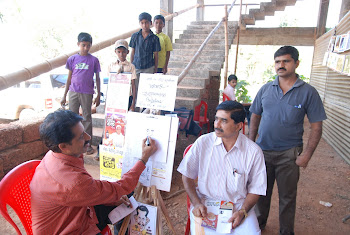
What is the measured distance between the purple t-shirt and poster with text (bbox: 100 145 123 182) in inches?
69.8

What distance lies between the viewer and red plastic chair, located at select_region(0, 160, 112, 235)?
4.72 ft

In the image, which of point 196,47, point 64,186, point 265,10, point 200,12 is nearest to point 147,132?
point 64,186

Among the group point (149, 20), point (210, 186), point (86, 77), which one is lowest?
point (210, 186)

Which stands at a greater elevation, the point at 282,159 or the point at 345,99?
the point at 345,99

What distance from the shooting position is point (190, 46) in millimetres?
6875

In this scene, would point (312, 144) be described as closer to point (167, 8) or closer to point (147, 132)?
point (147, 132)

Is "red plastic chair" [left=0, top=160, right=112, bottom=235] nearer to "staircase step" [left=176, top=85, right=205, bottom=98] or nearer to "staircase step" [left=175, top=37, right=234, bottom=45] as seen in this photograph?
"staircase step" [left=176, top=85, right=205, bottom=98]

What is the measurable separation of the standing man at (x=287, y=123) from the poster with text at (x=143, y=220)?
3.83ft

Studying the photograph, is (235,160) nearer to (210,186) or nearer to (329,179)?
(210,186)

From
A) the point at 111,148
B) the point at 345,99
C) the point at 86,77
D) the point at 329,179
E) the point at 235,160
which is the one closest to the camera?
the point at 235,160

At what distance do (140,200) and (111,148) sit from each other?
0.51m

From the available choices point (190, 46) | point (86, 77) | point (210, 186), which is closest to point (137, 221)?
point (210, 186)

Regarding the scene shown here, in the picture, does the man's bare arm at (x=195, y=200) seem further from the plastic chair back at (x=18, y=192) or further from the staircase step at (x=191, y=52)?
the staircase step at (x=191, y=52)

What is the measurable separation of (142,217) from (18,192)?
0.87 m
